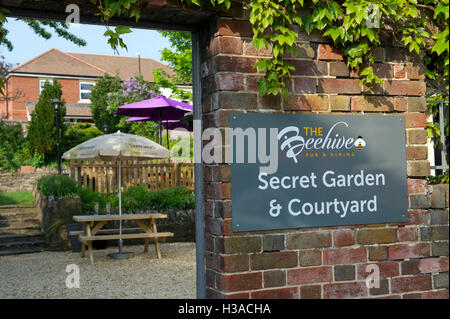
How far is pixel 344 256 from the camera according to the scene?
→ 9.87 feet

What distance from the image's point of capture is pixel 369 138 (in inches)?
123

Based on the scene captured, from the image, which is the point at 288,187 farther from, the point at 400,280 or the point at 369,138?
the point at 400,280

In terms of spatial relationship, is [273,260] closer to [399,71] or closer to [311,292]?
[311,292]


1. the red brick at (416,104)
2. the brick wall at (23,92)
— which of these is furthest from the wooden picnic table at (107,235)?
the brick wall at (23,92)

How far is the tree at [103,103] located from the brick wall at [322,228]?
23.4 metres

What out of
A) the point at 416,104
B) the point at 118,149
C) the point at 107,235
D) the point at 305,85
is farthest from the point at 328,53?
the point at 107,235

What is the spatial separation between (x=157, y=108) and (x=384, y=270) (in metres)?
8.62

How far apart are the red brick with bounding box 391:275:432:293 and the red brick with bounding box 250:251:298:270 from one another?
0.71 meters

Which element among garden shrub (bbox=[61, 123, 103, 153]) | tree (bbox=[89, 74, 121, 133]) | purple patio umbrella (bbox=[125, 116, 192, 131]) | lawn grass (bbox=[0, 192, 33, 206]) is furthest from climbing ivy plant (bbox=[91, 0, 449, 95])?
tree (bbox=[89, 74, 121, 133])

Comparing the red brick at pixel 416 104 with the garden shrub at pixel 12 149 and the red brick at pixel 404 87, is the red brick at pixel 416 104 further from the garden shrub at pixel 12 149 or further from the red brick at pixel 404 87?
the garden shrub at pixel 12 149

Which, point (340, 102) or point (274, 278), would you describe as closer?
point (274, 278)
